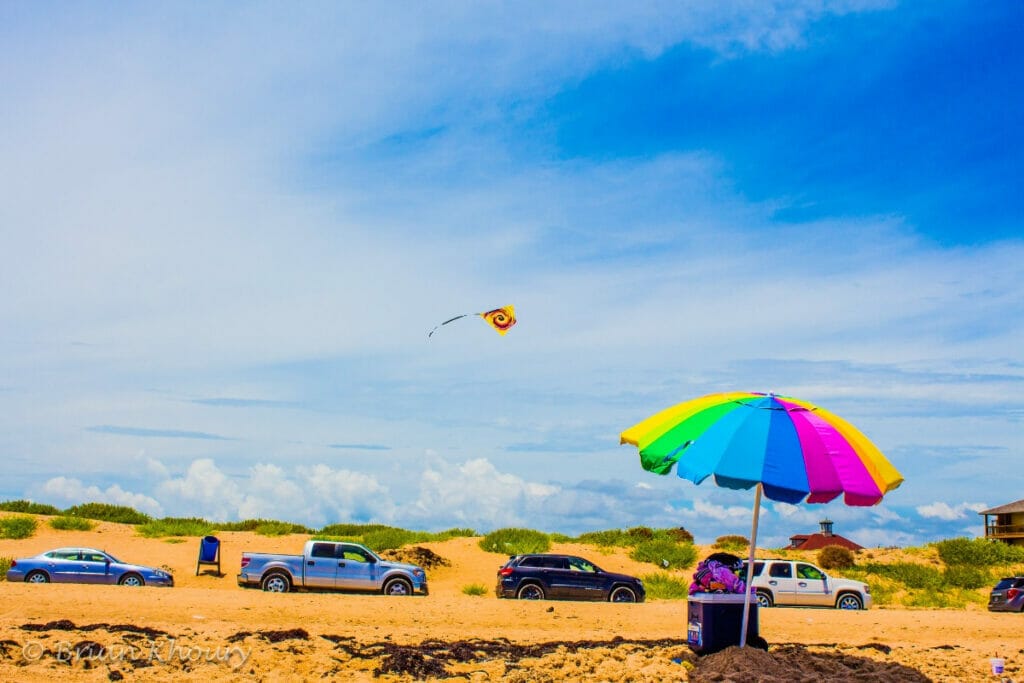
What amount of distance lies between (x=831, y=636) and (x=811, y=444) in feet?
25.2

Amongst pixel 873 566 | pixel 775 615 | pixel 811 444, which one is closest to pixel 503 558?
pixel 873 566

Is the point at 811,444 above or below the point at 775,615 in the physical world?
above

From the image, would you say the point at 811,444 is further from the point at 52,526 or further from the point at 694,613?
the point at 52,526

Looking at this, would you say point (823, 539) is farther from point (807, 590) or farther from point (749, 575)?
point (749, 575)

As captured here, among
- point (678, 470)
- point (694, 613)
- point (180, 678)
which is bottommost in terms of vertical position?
point (180, 678)

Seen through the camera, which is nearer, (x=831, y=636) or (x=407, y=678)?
(x=407, y=678)

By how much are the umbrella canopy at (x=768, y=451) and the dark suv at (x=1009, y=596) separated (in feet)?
58.3

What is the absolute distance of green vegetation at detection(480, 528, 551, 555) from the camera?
37.4 meters

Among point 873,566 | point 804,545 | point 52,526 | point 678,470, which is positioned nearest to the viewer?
point 678,470

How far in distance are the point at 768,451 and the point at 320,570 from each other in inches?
654

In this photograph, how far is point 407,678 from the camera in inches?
478

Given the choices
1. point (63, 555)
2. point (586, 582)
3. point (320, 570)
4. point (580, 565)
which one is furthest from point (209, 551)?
point (586, 582)

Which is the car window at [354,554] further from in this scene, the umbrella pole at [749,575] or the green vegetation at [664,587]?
the umbrella pole at [749,575]

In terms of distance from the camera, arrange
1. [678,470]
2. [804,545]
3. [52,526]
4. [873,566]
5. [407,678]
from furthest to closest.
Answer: [804,545]
[52,526]
[873,566]
[407,678]
[678,470]
